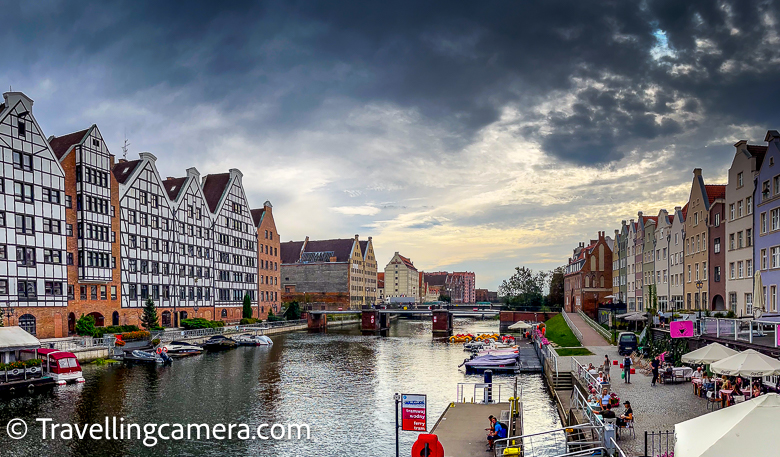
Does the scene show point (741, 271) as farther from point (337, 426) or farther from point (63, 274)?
point (63, 274)

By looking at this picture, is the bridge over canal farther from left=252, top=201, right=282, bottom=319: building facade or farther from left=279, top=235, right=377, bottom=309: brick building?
left=279, top=235, right=377, bottom=309: brick building

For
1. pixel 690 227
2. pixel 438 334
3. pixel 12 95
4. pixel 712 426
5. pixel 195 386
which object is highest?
pixel 12 95

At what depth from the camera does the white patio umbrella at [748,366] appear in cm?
2212

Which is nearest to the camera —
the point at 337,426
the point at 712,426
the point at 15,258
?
the point at 712,426

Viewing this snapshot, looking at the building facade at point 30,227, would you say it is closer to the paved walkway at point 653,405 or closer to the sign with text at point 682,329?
the paved walkway at point 653,405

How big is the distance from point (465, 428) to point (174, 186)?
237 ft

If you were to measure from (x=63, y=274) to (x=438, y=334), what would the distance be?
5868 centimetres

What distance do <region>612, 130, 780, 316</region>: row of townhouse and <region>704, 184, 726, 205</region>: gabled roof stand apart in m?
0.09

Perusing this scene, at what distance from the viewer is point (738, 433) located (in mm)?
10984

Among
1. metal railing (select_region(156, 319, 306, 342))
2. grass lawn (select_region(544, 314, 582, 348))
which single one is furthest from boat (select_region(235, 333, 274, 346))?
grass lawn (select_region(544, 314, 582, 348))

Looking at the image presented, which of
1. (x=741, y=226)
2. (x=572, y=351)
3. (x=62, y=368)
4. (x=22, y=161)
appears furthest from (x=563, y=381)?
(x=22, y=161)

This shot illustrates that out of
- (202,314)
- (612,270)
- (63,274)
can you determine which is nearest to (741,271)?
(612,270)

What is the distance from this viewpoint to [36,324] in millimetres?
55938

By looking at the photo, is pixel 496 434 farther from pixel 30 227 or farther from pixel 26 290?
pixel 30 227
